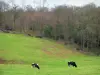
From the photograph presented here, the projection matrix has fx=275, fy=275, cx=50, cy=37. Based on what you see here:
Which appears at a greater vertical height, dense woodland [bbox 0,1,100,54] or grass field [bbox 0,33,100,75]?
dense woodland [bbox 0,1,100,54]

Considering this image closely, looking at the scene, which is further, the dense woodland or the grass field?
the dense woodland

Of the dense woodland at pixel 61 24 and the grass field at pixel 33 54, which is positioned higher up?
the dense woodland at pixel 61 24

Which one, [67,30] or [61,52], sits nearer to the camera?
[61,52]

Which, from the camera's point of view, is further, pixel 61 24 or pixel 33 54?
pixel 61 24

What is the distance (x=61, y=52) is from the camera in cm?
6606

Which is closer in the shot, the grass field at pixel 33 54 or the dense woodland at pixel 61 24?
the grass field at pixel 33 54

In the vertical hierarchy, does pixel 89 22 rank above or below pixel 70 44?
above

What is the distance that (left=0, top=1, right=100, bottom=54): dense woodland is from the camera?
80.4 m

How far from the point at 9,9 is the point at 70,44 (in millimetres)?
33321

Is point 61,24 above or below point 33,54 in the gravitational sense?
above

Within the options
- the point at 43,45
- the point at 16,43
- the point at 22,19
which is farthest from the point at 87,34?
the point at 22,19

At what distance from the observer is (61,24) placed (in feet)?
294

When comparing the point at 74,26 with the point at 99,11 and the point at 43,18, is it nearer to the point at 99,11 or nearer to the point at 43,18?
the point at 99,11

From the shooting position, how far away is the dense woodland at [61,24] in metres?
80.4
